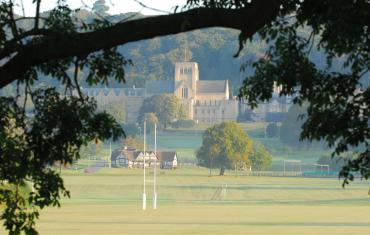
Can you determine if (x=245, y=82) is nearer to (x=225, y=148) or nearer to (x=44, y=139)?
(x=44, y=139)

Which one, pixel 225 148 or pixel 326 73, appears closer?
pixel 326 73

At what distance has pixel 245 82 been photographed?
15.4 meters

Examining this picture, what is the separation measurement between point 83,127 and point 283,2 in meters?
2.62

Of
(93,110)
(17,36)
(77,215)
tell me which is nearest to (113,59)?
(93,110)

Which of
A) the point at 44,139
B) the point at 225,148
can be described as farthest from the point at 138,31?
the point at 225,148

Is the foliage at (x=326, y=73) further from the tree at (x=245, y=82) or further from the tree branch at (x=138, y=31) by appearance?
the tree branch at (x=138, y=31)

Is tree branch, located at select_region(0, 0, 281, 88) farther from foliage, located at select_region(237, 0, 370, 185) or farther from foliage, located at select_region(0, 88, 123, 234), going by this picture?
foliage, located at select_region(0, 88, 123, 234)

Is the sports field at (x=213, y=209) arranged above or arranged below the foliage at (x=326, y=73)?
below

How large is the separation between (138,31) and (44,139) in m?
2.53

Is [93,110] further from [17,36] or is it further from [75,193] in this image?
[75,193]

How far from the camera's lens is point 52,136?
13828mm

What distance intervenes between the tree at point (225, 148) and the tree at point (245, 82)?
588 feet

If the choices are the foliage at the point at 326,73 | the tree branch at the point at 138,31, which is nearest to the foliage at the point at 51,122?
the tree branch at the point at 138,31

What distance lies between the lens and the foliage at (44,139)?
13.8 m
